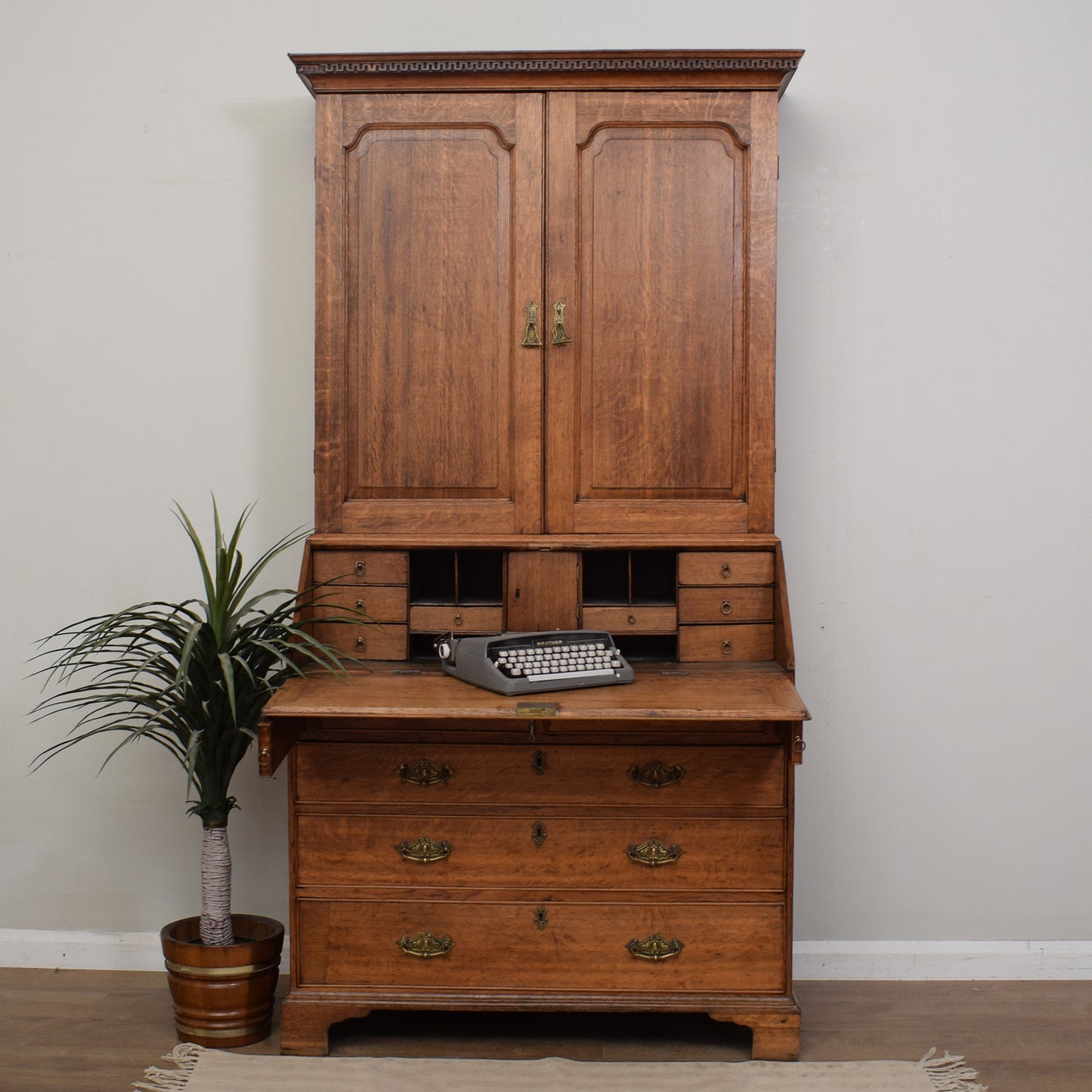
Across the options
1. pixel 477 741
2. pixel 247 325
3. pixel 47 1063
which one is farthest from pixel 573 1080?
pixel 247 325

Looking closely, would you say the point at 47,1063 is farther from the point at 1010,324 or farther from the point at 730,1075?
the point at 1010,324

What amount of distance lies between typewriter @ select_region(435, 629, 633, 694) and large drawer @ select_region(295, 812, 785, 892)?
0.33m

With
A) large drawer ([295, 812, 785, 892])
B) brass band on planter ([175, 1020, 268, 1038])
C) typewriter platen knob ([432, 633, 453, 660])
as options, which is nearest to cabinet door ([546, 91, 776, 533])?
typewriter platen knob ([432, 633, 453, 660])

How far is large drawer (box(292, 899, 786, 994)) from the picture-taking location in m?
2.42

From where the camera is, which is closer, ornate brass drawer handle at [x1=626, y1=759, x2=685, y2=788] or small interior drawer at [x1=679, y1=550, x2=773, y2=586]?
ornate brass drawer handle at [x1=626, y1=759, x2=685, y2=788]

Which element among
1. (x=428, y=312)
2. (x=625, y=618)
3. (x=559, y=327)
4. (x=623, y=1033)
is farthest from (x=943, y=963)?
(x=428, y=312)

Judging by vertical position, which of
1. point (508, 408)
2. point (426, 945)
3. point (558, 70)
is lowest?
point (426, 945)

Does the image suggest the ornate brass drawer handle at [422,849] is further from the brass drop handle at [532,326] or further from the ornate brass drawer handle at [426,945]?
the brass drop handle at [532,326]

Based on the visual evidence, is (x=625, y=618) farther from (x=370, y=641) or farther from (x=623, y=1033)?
(x=623, y=1033)

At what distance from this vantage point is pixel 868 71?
2.84 metres

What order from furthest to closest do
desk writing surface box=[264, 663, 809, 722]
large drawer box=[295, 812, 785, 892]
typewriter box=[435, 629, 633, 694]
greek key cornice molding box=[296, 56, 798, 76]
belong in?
1. greek key cornice molding box=[296, 56, 798, 76]
2. large drawer box=[295, 812, 785, 892]
3. typewriter box=[435, 629, 633, 694]
4. desk writing surface box=[264, 663, 809, 722]

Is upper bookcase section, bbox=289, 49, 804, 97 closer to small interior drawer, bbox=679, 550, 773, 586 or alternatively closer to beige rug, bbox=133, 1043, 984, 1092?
small interior drawer, bbox=679, 550, 773, 586

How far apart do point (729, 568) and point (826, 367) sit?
687mm

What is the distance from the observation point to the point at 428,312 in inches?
102
